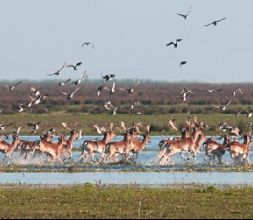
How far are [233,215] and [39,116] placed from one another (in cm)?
4692

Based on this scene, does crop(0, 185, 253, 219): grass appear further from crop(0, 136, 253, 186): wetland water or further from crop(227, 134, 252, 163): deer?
crop(227, 134, 252, 163): deer

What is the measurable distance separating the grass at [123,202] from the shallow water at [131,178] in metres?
2.05

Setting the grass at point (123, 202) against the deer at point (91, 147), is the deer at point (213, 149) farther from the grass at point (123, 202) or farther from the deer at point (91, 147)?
the grass at point (123, 202)

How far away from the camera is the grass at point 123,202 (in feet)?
68.8

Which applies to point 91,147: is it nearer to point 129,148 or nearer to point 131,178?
point 129,148

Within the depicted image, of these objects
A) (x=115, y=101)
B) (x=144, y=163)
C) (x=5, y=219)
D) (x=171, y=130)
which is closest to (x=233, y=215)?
(x=5, y=219)

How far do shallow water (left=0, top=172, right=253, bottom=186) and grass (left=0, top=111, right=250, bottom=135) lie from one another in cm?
2090

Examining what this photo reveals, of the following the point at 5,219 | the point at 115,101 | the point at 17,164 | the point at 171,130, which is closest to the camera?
the point at 5,219

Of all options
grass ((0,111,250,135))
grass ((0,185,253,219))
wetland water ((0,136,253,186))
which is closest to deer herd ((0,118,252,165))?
wetland water ((0,136,253,186))

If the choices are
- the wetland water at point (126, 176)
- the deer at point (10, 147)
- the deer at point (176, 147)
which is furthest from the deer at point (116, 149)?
the deer at point (10, 147)

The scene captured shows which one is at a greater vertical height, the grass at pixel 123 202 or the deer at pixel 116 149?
the grass at pixel 123 202

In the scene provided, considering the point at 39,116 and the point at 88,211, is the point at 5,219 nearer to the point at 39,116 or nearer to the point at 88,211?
the point at 88,211

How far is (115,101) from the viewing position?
288ft

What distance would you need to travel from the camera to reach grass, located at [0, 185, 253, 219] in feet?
68.8
